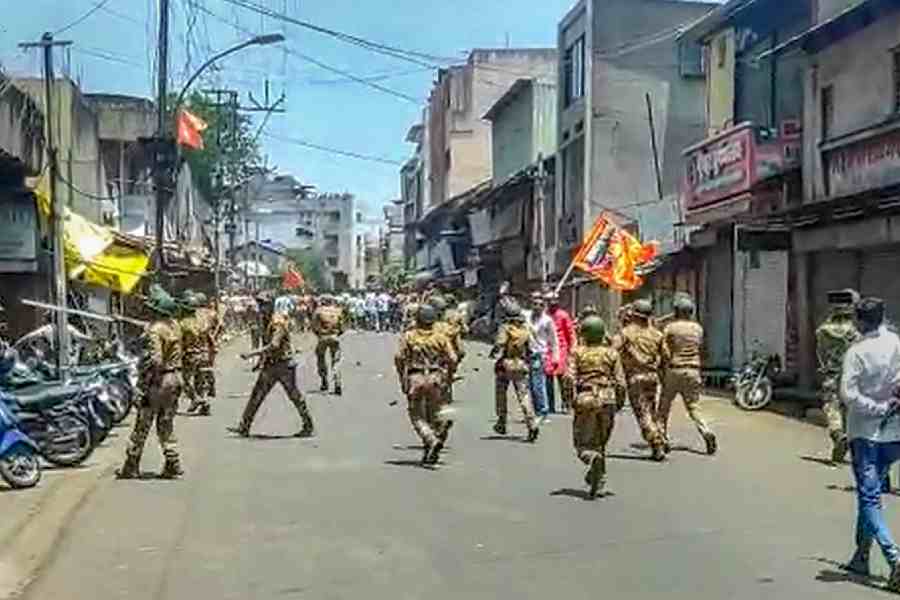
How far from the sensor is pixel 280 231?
133750mm

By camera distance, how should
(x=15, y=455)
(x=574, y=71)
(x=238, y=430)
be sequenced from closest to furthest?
1. (x=15, y=455)
2. (x=238, y=430)
3. (x=574, y=71)

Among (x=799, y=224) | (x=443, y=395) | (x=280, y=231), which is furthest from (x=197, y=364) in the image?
(x=280, y=231)

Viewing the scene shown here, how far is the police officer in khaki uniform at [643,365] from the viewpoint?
16.0m

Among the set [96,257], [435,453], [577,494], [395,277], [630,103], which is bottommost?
[577,494]

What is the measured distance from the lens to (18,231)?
22.5 meters

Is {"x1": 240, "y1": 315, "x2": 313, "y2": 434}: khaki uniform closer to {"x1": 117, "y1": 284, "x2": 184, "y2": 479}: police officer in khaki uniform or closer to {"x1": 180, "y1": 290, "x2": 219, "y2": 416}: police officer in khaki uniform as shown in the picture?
{"x1": 117, "y1": 284, "x2": 184, "y2": 479}: police officer in khaki uniform

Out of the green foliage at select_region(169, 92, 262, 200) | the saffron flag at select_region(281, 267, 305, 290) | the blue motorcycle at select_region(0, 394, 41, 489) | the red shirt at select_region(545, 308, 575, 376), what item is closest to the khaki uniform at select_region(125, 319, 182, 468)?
the blue motorcycle at select_region(0, 394, 41, 489)

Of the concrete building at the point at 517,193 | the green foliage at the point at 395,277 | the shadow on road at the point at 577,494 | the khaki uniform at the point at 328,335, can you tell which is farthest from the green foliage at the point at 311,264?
the shadow on road at the point at 577,494

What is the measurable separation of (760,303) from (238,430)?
12.6 metres

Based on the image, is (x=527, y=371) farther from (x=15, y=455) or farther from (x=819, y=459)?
(x=15, y=455)

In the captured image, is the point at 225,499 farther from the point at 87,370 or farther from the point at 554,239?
the point at 554,239

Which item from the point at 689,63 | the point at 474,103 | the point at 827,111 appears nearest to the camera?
the point at 827,111

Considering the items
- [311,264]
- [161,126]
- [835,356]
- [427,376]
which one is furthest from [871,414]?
[311,264]

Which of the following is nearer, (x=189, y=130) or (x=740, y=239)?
(x=740, y=239)
